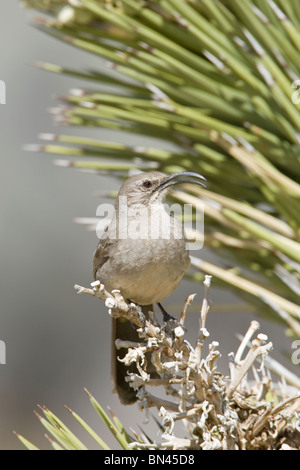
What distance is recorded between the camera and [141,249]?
2699mm

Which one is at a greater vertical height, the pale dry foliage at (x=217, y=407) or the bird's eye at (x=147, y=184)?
the bird's eye at (x=147, y=184)

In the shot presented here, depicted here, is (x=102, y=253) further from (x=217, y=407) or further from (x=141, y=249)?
(x=217, y=407)

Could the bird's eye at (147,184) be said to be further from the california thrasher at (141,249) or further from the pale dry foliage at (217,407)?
the pale dry foliage at (217,407)

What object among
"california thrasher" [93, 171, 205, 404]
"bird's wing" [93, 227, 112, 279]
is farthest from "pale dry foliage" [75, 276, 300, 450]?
"bird's wing" [93, 227, 112, 279]

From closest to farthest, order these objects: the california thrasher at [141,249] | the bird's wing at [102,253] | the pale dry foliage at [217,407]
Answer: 1. the pale dry foliage at [217,407]
2. the california thrasher at [141,249]
3. the bird's wing at [102,253]

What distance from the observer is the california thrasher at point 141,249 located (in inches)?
104

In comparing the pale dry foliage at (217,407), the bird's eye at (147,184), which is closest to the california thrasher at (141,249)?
the bird's eye at (147,184)

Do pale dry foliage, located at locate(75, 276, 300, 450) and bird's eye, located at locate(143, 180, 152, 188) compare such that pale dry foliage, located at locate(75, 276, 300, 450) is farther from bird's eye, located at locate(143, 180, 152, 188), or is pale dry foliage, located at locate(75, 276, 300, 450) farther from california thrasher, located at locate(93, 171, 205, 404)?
bird's eye, located at locate(143, 180, 152, 188)

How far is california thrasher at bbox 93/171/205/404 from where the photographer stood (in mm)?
2640

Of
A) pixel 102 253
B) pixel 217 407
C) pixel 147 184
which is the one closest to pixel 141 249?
pixel 102 253

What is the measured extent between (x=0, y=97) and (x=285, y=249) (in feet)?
8.11

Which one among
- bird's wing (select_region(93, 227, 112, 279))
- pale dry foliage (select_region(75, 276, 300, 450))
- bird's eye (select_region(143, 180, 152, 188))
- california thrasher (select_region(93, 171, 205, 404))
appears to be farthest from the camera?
bird's eye (select_region(143, 180, 152, 188))

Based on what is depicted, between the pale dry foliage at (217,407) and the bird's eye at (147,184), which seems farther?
the bird's eye at (147,184)

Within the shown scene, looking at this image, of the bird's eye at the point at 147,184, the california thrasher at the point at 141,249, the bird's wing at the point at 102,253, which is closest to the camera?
the california thrasher at the point at 141,249
